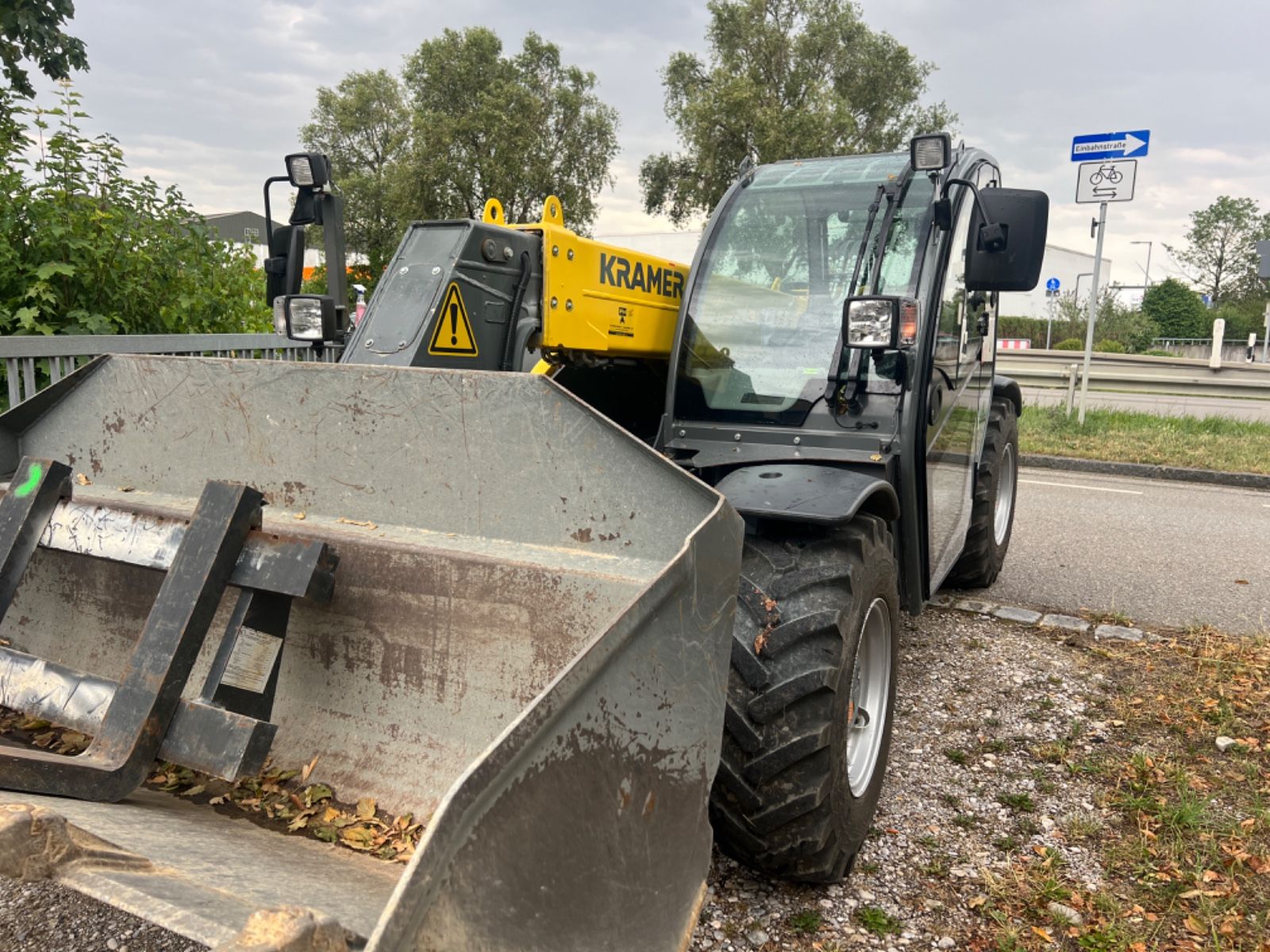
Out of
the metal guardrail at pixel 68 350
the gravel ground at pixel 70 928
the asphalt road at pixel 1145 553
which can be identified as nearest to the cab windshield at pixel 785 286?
the metal guardrail at pixel 68 350

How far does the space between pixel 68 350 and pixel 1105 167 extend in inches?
401

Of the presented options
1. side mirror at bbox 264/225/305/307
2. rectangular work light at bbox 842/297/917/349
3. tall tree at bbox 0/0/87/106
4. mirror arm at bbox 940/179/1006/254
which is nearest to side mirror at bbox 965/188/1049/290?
mirror arm at bbox 940/179/1006/254

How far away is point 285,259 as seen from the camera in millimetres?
3559

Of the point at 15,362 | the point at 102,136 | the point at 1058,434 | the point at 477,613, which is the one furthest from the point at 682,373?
the point at 1058,434

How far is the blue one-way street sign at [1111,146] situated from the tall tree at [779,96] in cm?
1888

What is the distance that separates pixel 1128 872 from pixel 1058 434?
10.1 m

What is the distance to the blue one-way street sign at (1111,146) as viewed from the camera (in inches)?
400

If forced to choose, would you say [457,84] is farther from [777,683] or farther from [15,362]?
[777,683]

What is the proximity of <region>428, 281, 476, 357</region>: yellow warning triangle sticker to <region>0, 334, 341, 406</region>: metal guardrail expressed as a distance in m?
1.26

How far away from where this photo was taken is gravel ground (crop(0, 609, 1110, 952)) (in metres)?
2.44

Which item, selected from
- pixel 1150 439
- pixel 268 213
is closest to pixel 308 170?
pixel 268 213

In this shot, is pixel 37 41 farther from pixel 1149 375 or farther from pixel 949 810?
pixel 1149 375

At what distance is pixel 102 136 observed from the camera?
630 centimetres

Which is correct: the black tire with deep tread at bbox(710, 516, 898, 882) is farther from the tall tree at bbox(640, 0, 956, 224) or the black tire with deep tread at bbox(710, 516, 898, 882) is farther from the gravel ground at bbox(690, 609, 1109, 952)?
the tall tree at bbox(640, 0, 956, 224)
